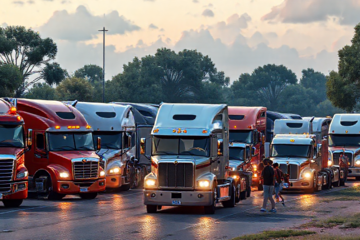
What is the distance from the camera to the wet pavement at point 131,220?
19062 mm

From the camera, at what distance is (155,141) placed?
25.5 metres

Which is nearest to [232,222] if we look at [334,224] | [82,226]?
[334,224]

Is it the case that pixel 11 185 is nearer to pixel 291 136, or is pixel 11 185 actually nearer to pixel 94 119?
pixel 94 119

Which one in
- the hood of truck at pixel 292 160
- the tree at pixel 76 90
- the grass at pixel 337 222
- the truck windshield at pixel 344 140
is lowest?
the grass at pixel 337 222

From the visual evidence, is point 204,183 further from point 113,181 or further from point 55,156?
point 113,181

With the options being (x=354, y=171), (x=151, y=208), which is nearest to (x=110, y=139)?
(x=151, y=208)

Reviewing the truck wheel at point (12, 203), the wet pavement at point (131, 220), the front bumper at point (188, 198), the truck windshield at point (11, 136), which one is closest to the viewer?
the wet pavement at point (131, 220)

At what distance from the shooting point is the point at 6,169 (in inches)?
1031

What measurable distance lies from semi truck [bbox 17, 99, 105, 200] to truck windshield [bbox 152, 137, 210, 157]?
6633 mm

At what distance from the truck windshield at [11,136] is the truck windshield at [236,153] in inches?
488

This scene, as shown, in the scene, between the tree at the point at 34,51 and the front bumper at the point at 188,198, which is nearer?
the front bumper at the point at 188,198

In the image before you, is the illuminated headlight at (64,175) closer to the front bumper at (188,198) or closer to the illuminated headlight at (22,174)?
the illuminated headlight at (22,174)

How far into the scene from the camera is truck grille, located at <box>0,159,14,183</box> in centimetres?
2608

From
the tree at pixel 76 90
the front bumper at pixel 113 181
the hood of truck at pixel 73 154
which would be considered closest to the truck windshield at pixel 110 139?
the front bumper at pixel 113 181
